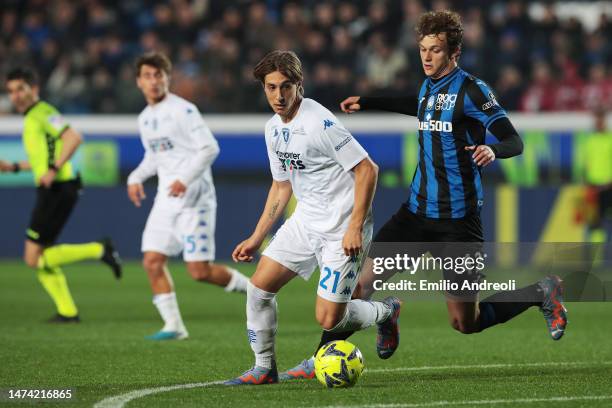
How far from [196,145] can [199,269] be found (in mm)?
1075

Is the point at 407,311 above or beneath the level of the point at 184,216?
beneath

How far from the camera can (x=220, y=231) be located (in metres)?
17.2

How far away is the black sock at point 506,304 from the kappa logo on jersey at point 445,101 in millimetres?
1336

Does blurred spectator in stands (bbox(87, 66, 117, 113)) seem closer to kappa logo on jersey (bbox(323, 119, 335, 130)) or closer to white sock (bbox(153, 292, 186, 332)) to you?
white sock (bbox(153, 292, 186, 332))

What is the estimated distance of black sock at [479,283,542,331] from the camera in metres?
7.70

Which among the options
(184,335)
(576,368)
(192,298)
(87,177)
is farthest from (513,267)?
(87,177)

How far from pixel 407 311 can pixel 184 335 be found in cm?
316

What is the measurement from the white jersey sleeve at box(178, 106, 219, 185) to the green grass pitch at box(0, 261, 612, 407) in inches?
54.6

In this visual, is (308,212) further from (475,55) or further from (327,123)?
(475,55)

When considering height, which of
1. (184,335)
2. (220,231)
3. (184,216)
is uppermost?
(184,216)

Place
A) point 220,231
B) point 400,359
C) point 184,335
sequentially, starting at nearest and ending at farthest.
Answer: point 400,359
point 184,335
point 220,231

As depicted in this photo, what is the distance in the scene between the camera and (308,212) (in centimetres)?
716

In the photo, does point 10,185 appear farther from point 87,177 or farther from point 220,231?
point 220,231
